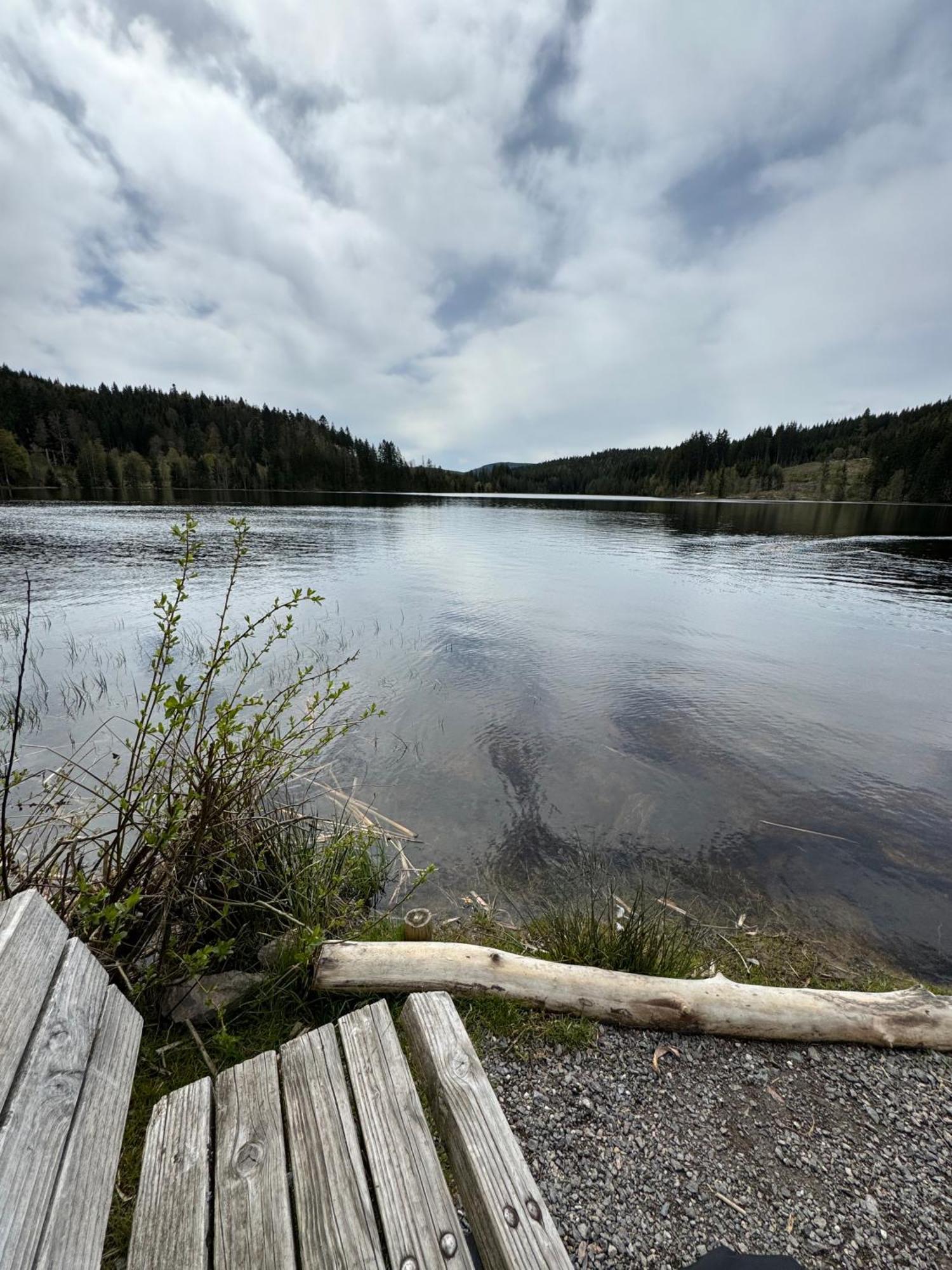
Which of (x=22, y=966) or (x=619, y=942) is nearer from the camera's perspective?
(x=22, y=966)

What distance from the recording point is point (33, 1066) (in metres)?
1.54

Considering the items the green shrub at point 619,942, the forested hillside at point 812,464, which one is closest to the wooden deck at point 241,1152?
the green shrub at point 619,942

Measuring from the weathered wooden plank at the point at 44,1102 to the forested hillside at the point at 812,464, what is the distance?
134 m

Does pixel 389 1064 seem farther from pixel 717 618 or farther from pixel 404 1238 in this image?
pixel 717 618

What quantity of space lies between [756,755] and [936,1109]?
591 centimetres

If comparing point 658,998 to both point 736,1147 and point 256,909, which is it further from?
point 256,909

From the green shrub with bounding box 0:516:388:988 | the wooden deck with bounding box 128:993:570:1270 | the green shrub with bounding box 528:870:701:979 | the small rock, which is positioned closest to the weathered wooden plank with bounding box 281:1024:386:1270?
the wooden deck with bounding box 128:993:570:1270

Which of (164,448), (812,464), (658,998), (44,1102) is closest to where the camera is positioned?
(44,1102)

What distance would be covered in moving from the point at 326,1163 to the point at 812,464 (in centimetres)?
19641

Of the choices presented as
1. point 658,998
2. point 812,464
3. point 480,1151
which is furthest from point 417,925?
point 812,464

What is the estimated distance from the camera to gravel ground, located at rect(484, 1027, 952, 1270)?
7.73ft

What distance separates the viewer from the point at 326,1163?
1819 mm

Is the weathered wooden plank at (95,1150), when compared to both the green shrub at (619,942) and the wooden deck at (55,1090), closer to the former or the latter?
the wooden deck at (55,1090)

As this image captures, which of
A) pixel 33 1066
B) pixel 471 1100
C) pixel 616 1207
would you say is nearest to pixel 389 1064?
pixel 471 1100
